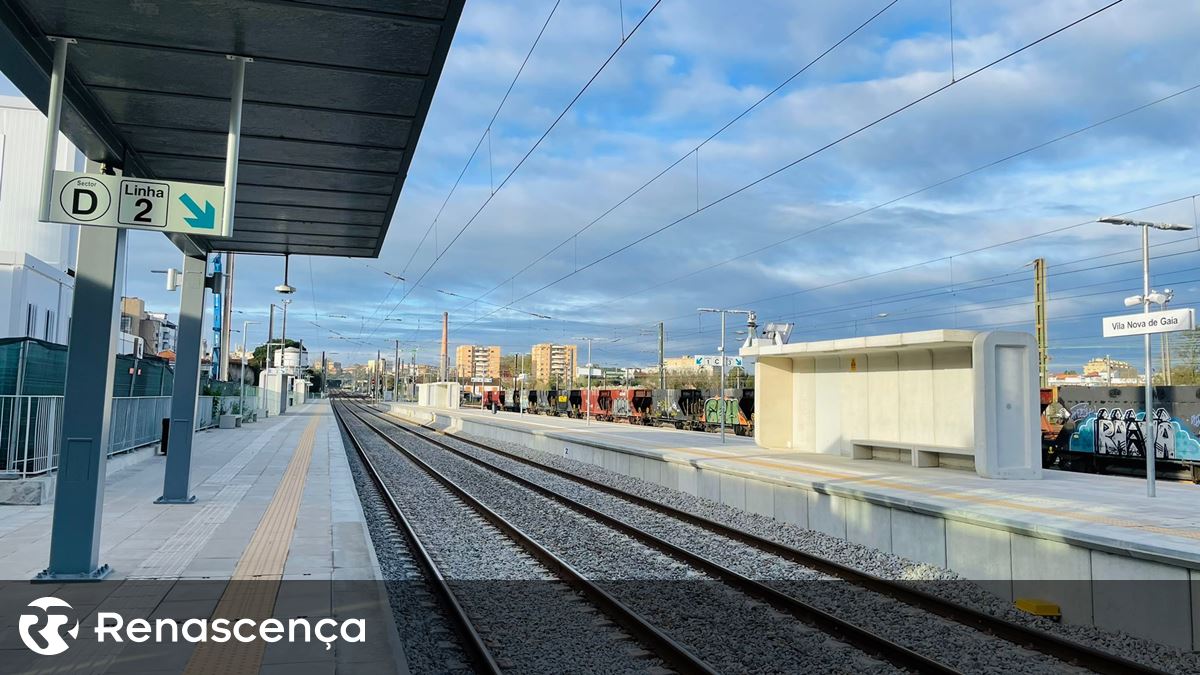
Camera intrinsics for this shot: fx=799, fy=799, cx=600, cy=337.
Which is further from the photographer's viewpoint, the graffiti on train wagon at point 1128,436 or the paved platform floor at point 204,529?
the graffiti on train wagon at point 1128,436

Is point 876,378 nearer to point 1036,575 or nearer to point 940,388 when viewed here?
point 940,388

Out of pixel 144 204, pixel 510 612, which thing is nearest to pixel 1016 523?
pixel 510 612

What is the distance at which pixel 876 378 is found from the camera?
52.6 feet

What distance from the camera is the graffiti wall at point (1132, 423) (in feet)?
56.1

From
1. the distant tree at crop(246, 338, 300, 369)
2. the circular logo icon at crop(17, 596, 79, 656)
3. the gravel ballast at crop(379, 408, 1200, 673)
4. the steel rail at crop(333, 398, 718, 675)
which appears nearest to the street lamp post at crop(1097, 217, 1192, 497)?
the gravel ballast at crop(379, 408, 1200, 673)

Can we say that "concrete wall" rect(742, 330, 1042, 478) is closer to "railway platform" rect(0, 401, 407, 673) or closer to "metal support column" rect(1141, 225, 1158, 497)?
"metal support column" rect(1141, 225, 1158, 497)

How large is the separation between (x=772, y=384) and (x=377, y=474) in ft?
31.9

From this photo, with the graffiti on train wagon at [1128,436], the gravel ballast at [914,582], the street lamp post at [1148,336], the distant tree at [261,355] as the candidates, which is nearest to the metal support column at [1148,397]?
the street lamp post at [1148,336]

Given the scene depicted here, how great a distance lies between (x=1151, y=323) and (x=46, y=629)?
12.5 m

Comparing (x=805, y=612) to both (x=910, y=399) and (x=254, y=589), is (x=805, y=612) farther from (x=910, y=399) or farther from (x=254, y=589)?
(x=910, y=399)

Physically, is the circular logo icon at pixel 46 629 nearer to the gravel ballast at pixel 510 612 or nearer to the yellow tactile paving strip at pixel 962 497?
the gravel ballast at pixel 510 612

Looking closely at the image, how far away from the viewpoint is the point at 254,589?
6852 millimetres

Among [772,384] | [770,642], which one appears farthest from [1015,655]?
[772,384]

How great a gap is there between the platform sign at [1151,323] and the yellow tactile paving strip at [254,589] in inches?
429
